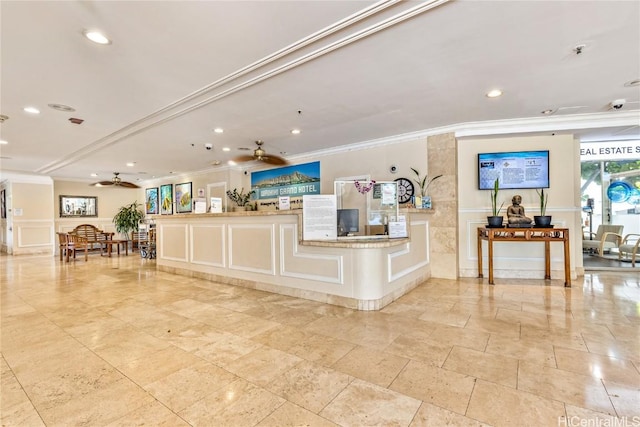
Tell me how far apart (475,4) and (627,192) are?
766cm

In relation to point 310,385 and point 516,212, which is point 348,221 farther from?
point 516,212

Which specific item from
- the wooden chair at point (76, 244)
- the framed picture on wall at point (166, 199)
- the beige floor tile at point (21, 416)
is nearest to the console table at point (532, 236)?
the beige floor tile at point (21, 416)

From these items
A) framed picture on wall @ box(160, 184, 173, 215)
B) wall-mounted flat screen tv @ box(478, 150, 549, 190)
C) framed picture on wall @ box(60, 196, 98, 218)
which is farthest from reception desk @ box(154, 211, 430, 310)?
framed picture on wall @ box(60, 196, 98, 218)

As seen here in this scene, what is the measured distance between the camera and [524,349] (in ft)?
8.00

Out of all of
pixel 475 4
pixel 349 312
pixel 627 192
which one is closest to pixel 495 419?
pixel 349 312

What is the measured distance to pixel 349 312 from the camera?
11.2ft

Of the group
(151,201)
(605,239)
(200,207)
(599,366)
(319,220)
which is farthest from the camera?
(151,201)

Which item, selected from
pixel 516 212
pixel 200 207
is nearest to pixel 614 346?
pixel 516 212

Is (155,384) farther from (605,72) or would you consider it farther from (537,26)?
(605,72)

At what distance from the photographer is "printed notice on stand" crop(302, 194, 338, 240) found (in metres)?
3.78

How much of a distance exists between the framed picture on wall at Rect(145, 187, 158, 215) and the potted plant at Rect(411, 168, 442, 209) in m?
10.6

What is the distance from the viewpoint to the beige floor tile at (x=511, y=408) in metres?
1.60

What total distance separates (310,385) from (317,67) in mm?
2923

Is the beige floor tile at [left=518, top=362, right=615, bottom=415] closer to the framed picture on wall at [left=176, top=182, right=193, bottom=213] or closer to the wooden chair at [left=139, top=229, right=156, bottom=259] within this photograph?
the wooden chair at [left=139, top=229, right=156, bottom=259]
